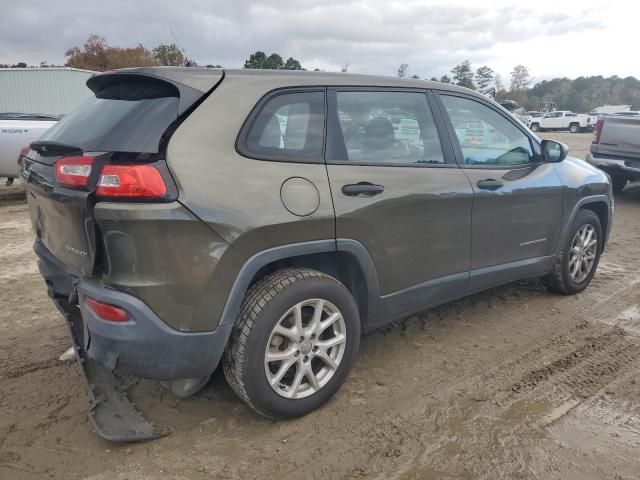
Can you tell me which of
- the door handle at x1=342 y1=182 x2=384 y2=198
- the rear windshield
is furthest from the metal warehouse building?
the door handle at x1=342 y1=182 x2=384 y2=198

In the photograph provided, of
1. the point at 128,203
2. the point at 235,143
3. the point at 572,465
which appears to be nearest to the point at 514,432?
the point at 572,465

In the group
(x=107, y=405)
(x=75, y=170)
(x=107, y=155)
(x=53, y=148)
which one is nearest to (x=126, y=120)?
(x=107, y=155)

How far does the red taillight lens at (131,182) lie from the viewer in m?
2.24

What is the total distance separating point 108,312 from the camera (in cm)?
232

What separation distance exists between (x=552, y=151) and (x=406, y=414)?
8.35 ft

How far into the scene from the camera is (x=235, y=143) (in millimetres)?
2500

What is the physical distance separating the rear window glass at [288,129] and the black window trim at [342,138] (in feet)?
0.18

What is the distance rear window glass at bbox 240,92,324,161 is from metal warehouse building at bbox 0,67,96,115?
25.2 metres

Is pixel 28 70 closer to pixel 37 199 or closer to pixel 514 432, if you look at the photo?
pixel 37 199

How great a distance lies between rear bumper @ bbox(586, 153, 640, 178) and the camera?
8750mm

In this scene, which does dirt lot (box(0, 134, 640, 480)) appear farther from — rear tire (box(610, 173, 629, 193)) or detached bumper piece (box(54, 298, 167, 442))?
rear tire (box(610, 173, 629, 193))

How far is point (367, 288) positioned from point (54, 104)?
2671 cm

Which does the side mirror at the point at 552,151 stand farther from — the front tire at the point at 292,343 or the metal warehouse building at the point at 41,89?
the metal warehouse building at the point at 41,89

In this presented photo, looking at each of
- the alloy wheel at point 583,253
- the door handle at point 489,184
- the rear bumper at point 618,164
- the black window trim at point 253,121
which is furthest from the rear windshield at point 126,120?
the rear bumper at point 618,164
